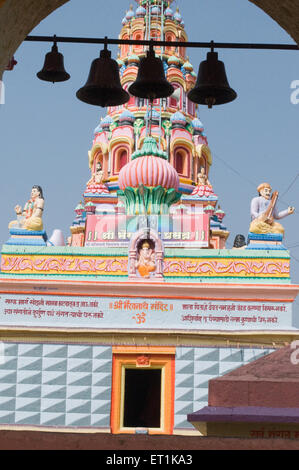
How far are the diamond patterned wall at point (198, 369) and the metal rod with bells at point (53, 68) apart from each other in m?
9.04

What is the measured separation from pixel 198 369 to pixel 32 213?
5.95m

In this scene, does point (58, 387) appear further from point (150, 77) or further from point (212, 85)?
point (212, 85)

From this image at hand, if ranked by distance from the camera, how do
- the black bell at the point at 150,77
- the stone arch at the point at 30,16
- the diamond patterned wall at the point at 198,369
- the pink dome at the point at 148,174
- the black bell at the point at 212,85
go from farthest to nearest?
the pink dome at the point at 148,174 → the diamond patterned wall at the point at 198,369 → the black bell at the point at 150,77 → the black bell at the point at 212,85 → the stone arch at the point at 30,16

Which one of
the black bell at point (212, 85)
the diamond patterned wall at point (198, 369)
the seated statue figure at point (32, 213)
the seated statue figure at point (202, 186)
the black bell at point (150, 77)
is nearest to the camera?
the black bell at point (212, 85)

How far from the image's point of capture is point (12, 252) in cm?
1455

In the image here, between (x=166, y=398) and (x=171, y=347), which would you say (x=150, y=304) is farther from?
(x=166, y=398)

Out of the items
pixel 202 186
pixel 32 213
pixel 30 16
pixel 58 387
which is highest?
pixel 202 186

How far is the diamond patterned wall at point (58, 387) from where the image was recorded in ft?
43.7

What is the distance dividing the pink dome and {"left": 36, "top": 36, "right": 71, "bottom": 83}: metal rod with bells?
13978 mm

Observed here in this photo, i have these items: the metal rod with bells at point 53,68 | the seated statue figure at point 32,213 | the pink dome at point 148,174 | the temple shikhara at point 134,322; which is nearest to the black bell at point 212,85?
the metal rod with bells at point 53,68

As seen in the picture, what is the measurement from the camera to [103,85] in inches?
208

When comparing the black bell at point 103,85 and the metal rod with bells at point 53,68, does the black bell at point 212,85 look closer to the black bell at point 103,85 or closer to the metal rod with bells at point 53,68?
the black bell at point 103,85

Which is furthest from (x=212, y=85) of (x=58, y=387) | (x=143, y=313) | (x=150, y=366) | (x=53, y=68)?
(x=58, y=387)

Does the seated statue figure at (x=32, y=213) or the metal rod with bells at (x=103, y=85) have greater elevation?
the seated statue figure at (x=32, y=213)
